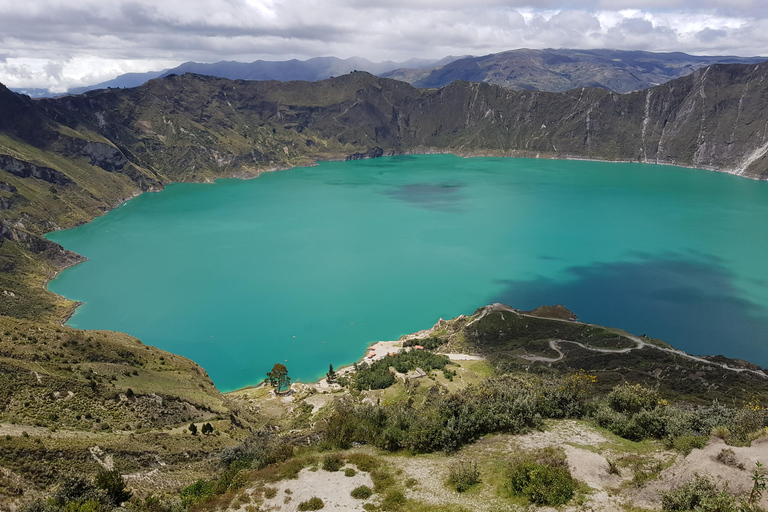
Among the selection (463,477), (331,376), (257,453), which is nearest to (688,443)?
(463,477)

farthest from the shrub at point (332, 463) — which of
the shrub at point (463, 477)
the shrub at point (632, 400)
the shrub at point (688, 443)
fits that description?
the shrub at point (632, 400)

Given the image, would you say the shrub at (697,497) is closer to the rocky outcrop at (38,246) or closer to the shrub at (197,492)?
the shrub at (197,492)

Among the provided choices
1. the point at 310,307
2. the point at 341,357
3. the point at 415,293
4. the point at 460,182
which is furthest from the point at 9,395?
the point at 460,182

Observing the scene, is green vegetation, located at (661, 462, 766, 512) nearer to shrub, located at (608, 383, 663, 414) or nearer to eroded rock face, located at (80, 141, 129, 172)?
shrub, located at (608, 383, 663, 414)

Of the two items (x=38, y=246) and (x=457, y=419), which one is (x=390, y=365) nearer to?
(x=457, y=419)

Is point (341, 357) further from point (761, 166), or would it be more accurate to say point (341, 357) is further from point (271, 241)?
point (761, 166)

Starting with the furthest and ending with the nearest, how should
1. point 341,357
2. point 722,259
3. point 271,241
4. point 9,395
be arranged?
1. point 271,241
2. point 722,259
3. point 341,357
4. point 9,395

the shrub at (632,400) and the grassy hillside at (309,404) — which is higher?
the shrub at (632,400)
